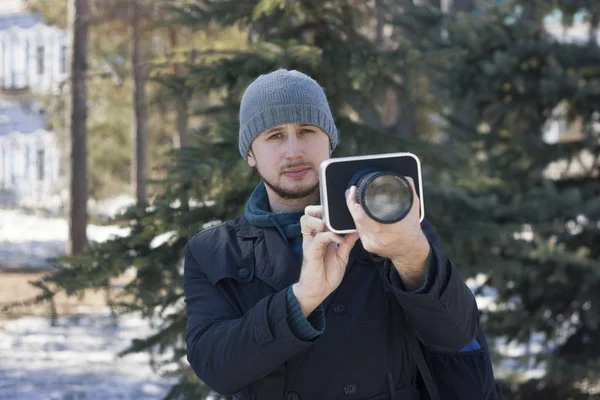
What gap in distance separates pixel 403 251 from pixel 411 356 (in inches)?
21.4

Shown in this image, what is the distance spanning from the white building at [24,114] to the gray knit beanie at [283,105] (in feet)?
83.5

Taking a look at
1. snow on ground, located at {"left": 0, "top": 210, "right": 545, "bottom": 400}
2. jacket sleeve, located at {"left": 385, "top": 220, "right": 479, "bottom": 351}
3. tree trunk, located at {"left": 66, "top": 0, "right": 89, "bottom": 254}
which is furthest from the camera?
tree trunk, located at {"left": 66, "top": 0, "right": 89, "bottom": 254}

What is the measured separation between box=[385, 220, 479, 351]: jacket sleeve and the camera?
7.7 inches

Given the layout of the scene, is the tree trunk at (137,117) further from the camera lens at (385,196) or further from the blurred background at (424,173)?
the camera lens at (385,196)

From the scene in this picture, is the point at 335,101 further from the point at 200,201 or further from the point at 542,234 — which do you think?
the point at 542,234

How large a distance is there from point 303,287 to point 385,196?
35 cm

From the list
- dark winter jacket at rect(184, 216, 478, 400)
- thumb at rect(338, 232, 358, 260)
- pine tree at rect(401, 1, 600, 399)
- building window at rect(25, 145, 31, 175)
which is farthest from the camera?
building window at rect(25, 145, 31, 175)

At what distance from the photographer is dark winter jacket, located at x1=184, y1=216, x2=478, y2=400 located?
1.86 metres

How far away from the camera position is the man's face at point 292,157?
7.30 ft

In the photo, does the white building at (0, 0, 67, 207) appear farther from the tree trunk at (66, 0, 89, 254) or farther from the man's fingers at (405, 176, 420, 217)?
the man's fingers at (405, 176, 420, 217)

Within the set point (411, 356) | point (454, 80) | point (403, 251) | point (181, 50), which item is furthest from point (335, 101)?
point (403, 251)

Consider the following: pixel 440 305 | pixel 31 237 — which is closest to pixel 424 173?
pixel 440 305

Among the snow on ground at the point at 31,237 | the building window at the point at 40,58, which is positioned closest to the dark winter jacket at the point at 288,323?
the snow on ground at the point at 31,237

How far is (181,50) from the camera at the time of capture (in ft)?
15.5
